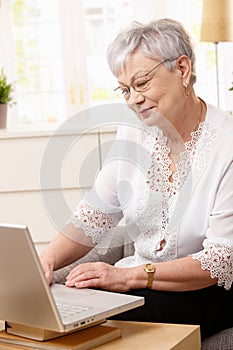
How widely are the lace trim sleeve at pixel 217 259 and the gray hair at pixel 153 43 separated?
1.55 ft

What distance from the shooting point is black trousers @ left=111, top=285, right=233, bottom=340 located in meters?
1.89

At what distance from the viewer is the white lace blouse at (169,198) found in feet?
6.39

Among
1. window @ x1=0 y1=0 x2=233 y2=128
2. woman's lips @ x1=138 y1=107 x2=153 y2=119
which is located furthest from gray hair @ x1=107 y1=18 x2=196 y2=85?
window @ x1=0 y1=0 x2=233 y2=128

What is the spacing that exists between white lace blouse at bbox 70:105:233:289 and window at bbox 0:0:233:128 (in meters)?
3.60

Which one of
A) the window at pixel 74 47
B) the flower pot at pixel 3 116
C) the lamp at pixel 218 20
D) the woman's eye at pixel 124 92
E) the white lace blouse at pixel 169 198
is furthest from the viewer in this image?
the window at pixel 74 47

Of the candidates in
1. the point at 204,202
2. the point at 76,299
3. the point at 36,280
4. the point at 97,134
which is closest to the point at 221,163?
the point at 204,202

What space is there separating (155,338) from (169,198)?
1.92ft

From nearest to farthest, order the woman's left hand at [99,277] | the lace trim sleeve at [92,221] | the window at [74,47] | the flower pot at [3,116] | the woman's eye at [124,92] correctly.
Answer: the woman's left hand at [99,277] → the woman's eye at [124,92] → the lace trim sleeve at [92,221] → the flower pot at [3,116] → the window at [74,47]

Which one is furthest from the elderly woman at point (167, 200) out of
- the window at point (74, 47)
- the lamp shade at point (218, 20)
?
the window at point (74, 47)

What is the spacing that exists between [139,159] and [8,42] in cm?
383

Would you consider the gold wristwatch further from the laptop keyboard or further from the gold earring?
the gold earring

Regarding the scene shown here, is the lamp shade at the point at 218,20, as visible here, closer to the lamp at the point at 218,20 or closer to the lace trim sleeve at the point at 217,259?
the lamp at the point at 218,20

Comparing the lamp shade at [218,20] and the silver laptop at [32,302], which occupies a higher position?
the lamp shade at [218,20]

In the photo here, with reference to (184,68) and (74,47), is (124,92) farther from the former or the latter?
(74,47)
